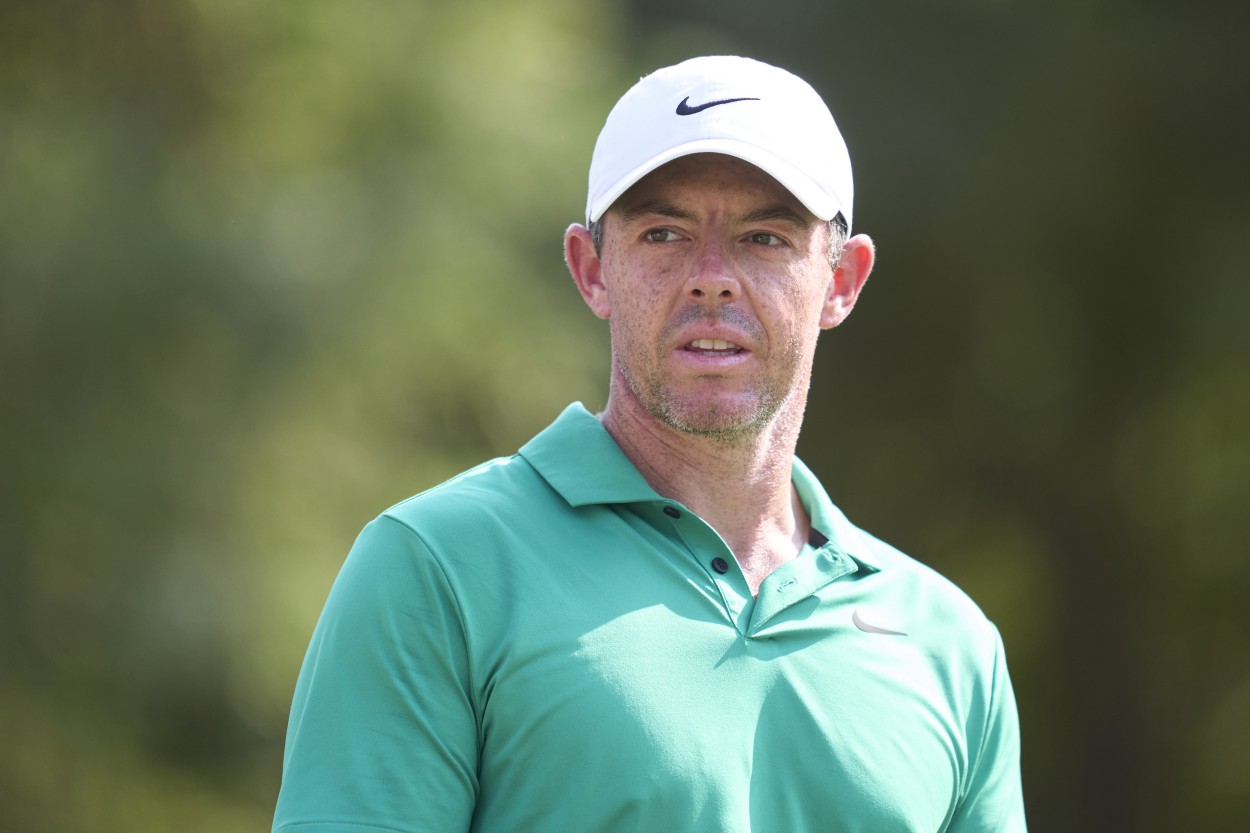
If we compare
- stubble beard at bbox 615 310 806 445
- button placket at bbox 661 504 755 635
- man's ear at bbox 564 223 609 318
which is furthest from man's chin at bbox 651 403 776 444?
man's ear at bbox 564 223 609 318

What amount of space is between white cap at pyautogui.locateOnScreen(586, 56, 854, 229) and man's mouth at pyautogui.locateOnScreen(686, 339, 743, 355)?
210mm

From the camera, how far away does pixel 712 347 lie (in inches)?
82.4

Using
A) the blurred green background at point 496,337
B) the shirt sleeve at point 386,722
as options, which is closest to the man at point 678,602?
the shirt sleeve at point 386,722

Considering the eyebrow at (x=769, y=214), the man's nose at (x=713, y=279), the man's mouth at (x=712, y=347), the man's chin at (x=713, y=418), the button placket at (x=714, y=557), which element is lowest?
the button placket at (x=714, y=557)

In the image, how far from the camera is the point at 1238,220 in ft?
23.4

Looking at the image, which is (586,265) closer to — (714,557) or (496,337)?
(714,557)

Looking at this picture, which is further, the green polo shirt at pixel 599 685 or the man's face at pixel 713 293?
the man's face at pixel 713 293

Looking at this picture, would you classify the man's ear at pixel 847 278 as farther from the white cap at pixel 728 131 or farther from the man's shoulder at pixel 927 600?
the man's shoulder at pixel 927 600

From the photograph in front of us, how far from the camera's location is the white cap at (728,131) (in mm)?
2096

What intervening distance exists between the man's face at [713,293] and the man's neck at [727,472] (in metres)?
0.04

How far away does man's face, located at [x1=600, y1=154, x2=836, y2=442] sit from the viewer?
209 centimetres

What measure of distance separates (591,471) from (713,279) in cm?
28

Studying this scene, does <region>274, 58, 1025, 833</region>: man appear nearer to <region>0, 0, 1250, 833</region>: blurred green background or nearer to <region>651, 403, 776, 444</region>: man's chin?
Result: <region>651, 403, 776, 444</region>: man's chin

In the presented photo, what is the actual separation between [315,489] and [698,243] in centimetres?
418
